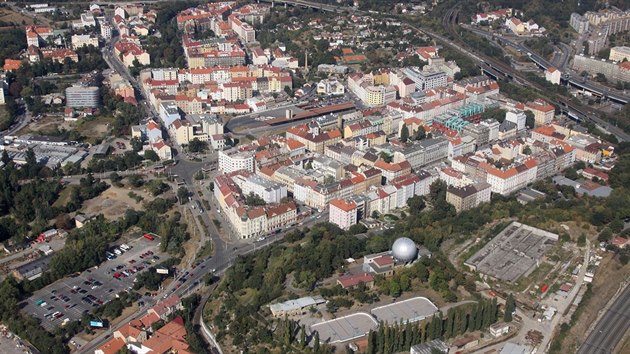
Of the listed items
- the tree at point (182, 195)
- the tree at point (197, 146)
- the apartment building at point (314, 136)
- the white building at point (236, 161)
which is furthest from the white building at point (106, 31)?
the tree at point (182, 195)

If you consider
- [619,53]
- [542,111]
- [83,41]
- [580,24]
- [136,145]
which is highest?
[580,24]

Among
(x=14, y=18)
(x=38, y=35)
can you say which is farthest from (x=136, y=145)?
(x=14, y=18)

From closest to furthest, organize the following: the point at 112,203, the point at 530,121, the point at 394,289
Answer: the point at 394,289
the point at 112,203
the point at 530,121

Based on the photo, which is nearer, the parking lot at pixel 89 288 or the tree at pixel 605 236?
the parking lot at pixel 89 288

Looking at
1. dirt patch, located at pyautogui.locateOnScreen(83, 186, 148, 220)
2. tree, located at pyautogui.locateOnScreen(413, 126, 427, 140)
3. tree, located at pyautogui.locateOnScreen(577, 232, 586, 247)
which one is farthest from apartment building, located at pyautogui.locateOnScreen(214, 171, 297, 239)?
tree, located at pyautogui.locateOnScreen(577, 232, 586, 247)

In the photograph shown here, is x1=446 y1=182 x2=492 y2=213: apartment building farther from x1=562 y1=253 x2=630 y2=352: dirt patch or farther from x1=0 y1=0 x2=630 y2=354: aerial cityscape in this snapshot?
x1=562 y1=253 x2=630 y2=352: dirt patch

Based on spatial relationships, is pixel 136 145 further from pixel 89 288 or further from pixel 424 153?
pixel 424 153

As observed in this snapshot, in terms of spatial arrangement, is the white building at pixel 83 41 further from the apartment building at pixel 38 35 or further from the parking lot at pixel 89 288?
the parking lot at pixel 89 288
